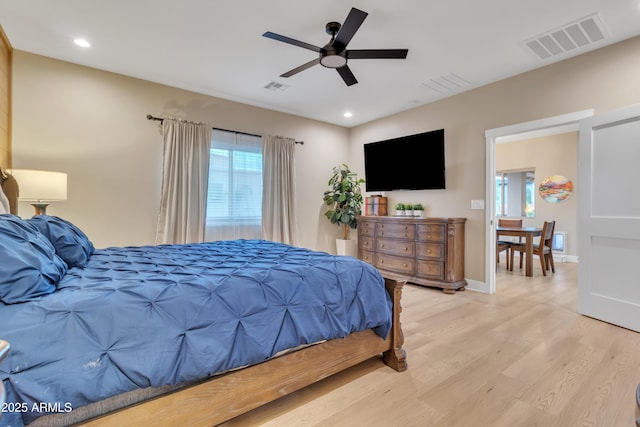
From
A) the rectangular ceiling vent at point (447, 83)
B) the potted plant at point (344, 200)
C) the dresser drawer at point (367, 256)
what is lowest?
the dresser drawer at point (367, 256)

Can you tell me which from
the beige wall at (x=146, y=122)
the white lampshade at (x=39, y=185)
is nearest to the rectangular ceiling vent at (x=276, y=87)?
the beige wall at (x=146, y=122)

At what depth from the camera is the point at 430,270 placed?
414 centimetres

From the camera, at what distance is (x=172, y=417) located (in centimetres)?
133

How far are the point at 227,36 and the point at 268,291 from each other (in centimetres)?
250

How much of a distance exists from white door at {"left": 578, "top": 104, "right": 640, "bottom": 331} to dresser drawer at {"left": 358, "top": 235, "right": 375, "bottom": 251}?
2.58m

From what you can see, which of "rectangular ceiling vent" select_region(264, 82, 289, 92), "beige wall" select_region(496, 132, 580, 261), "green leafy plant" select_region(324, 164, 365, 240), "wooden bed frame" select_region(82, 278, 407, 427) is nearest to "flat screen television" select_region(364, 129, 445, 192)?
"green leafy plant" select_region(324, 164, 365, 240)

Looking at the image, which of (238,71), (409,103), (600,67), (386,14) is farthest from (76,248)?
(600,67)

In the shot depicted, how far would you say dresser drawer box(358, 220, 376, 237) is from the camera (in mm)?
4938

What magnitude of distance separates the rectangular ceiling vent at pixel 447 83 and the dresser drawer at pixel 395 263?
2377 millimetres

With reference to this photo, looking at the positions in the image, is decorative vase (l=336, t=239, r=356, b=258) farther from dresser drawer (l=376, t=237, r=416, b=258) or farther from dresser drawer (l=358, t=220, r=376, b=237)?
dresser drawer (l=376, t=237, r=416, b=258)

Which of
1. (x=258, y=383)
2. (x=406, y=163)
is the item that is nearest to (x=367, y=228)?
(x=406, y=163)

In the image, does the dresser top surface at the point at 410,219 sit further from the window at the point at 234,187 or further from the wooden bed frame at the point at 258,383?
the wooden bed frame at the point at 258,383

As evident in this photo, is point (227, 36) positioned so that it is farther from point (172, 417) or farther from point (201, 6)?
point (172, 417)

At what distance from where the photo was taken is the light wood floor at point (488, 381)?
1.62 m
